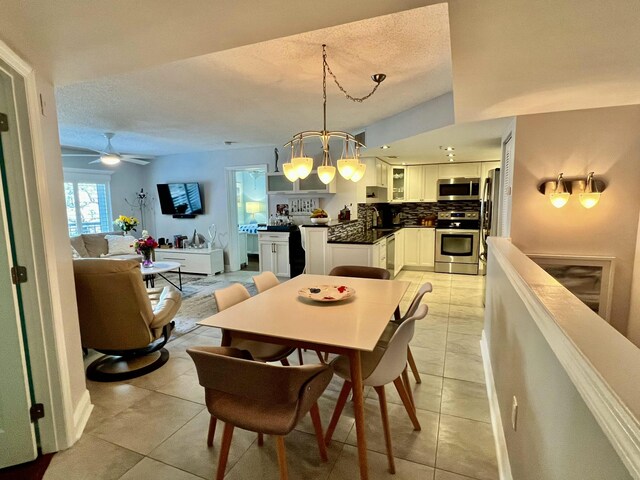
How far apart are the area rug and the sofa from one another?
2.33 ft

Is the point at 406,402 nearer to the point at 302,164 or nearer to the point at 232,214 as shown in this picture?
the point at 302,164

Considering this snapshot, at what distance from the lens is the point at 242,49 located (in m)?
2.27

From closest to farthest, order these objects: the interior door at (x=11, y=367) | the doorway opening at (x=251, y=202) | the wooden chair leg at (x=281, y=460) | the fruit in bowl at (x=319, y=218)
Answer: the wooden chair leg at (x=281, y=460) < the interior door at (x=11, y=367) < the fruit in bowl at (x=319, y=218) < the doorway opening at (x=251, y=202)

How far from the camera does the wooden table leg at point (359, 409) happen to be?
5.19 ft

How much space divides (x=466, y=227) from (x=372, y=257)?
110 inches

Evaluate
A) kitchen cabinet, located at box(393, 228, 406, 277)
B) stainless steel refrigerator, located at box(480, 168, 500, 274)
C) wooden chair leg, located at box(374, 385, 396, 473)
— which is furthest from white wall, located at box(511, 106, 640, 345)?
kitchen cabinet, located at box(393, 228, 406, 277)

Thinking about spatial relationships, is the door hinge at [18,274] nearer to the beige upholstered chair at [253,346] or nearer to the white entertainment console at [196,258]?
the beige upholstered chair at [253,346]

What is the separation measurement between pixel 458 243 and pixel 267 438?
5073 mm

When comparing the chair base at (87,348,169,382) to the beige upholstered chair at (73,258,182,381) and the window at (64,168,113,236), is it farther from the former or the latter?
the window at (64,168,113,236)

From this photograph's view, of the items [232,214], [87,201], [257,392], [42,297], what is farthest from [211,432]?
[87,201]

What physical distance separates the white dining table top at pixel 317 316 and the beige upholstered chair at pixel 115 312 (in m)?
0.95

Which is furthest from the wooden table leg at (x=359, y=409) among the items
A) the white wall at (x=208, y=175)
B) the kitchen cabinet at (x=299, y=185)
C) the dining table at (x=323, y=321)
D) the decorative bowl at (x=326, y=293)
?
the white wall at (x=208, y=175)

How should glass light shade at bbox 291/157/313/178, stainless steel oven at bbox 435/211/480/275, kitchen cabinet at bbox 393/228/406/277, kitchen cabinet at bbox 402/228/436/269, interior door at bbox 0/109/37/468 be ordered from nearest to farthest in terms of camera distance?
interior door at bbox 0/109/37/468 → glass light shade at bbox 291/157/313/178 → kitchen cabinet at bbox 393/228/406/277 → stainless steel oven at bbox 435/211/480/275 → kitchen cabinet at bbox 402/228/436/269

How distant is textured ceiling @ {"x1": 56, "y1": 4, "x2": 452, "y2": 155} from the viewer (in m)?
2.14
